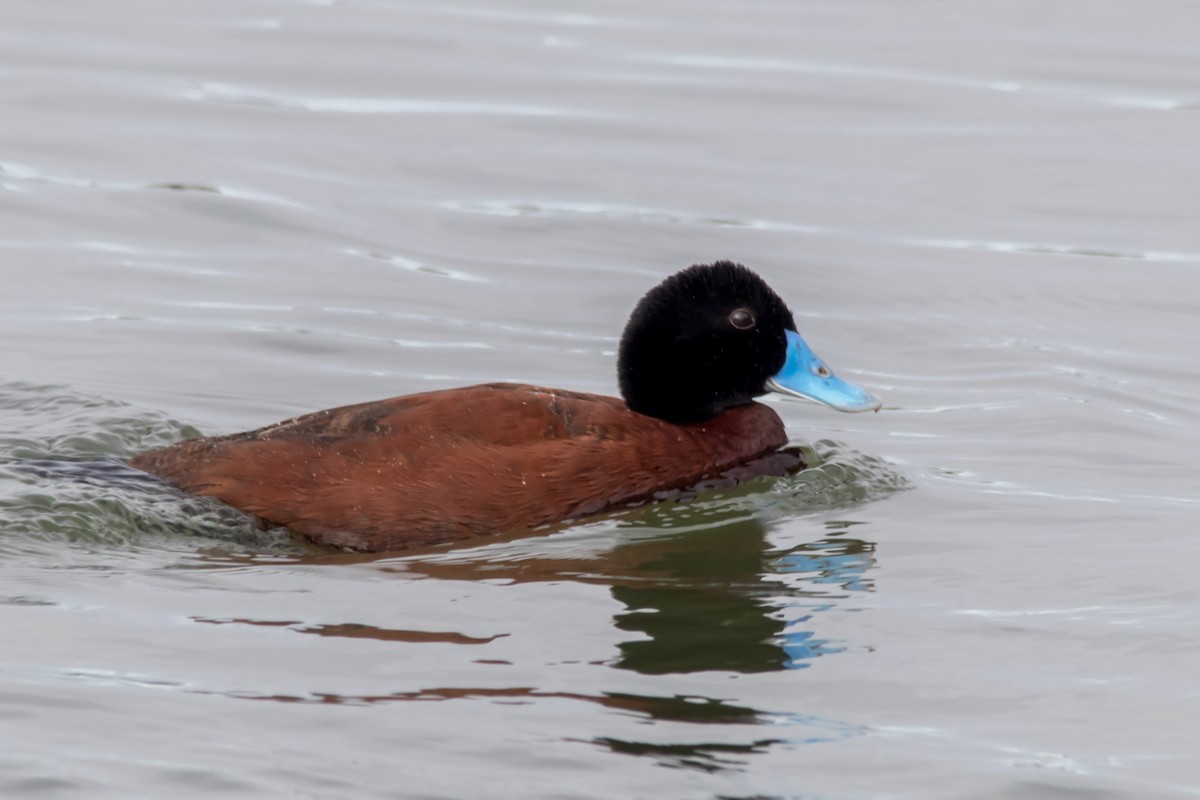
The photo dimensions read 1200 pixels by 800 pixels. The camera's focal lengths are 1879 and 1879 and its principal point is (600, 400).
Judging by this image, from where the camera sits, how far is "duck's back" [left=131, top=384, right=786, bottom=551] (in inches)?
298

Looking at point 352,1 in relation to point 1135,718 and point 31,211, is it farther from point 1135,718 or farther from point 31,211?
point 1135,718

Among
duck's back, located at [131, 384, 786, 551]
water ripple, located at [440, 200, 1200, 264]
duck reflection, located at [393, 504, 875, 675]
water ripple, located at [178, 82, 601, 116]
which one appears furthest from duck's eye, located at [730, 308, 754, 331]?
water ripple, located at [178, 82, 601, 116]

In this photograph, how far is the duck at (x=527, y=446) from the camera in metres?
7.57

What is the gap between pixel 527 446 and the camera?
25.3ft

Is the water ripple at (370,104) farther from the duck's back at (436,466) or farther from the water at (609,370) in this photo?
the duck's back at (436,466)

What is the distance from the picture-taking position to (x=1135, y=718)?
19.8 feet

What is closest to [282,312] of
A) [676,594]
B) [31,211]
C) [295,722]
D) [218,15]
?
[31,211]

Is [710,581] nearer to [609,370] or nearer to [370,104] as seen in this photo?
[609,370]

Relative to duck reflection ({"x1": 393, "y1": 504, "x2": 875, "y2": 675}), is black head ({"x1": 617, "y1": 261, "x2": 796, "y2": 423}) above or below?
above

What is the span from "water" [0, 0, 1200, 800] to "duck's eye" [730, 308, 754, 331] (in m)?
Result: 0.76

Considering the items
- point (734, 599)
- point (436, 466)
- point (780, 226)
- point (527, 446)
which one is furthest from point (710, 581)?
point (780, 226)

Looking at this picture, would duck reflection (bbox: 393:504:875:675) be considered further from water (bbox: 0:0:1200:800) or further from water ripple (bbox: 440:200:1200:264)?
water ripple (bbox: 440:200:1200:264)

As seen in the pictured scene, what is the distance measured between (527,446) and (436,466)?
389 mm

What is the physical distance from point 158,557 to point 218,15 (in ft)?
45.4
